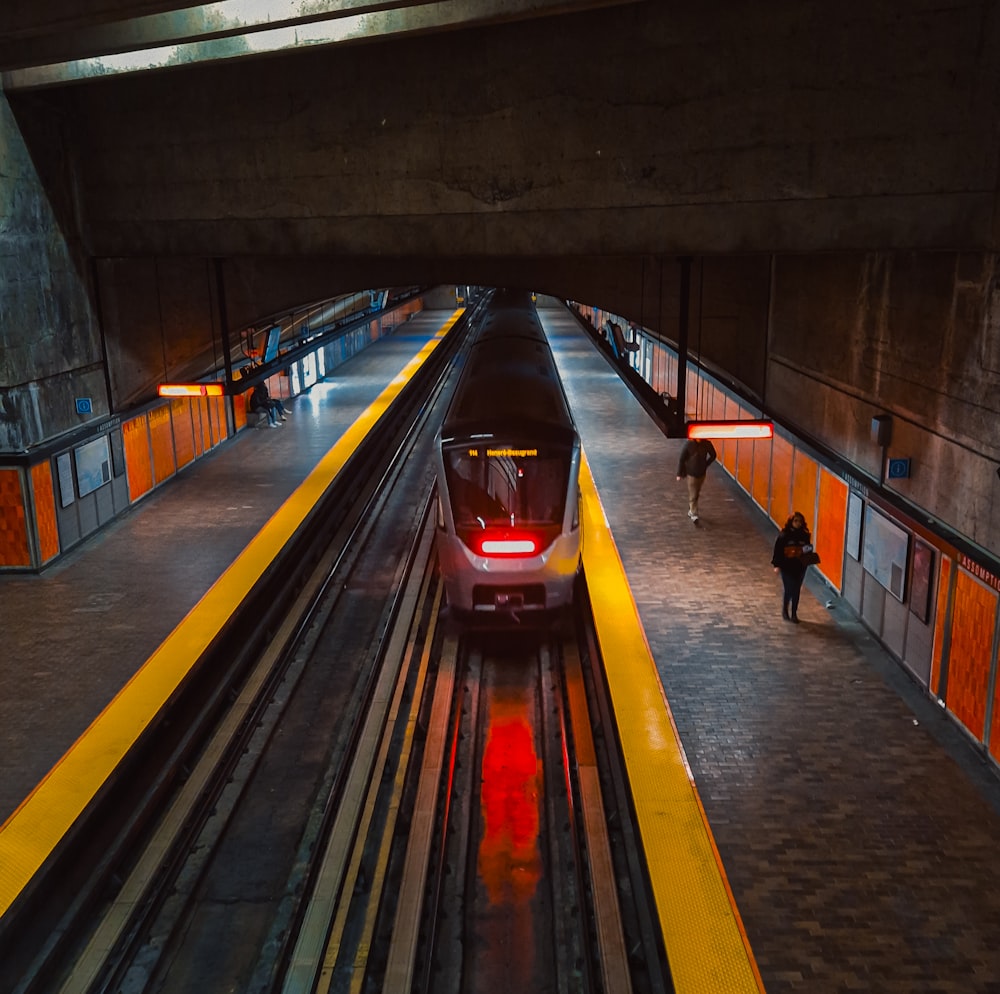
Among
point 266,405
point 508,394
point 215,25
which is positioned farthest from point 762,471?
point 266,405

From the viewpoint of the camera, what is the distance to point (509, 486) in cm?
928

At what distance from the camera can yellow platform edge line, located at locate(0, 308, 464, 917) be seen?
255 inches

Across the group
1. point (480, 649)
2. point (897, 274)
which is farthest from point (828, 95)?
point (480, 649)

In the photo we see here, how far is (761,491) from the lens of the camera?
13758mm

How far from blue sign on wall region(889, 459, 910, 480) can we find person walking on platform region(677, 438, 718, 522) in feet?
15.0

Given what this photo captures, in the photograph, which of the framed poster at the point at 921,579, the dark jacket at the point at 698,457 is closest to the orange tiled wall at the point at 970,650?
the framed poster at the point at 921,579

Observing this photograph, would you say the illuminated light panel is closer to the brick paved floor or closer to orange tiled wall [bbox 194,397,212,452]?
the brick paved floor

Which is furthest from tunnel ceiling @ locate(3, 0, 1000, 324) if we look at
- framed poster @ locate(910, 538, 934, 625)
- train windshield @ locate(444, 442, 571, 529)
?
framed poster @ locate(910, 538, 934, 625)

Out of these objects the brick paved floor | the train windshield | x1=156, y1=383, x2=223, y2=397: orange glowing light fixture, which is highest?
x1=156, y1=383, x2=223, y2=397: orange glowing light fixture

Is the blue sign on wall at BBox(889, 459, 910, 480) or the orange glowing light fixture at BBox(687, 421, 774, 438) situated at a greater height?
the orange glowing light fixture at BBox(687, 421, 774, 438)

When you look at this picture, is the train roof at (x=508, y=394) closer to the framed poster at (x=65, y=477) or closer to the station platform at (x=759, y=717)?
the station platform at (x=759, y=717)

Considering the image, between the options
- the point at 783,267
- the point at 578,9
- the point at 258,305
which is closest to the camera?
the point at 578,9

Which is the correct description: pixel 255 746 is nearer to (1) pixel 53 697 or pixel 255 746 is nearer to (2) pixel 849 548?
(1) pixel 53 697

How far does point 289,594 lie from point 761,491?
23.0 feet
